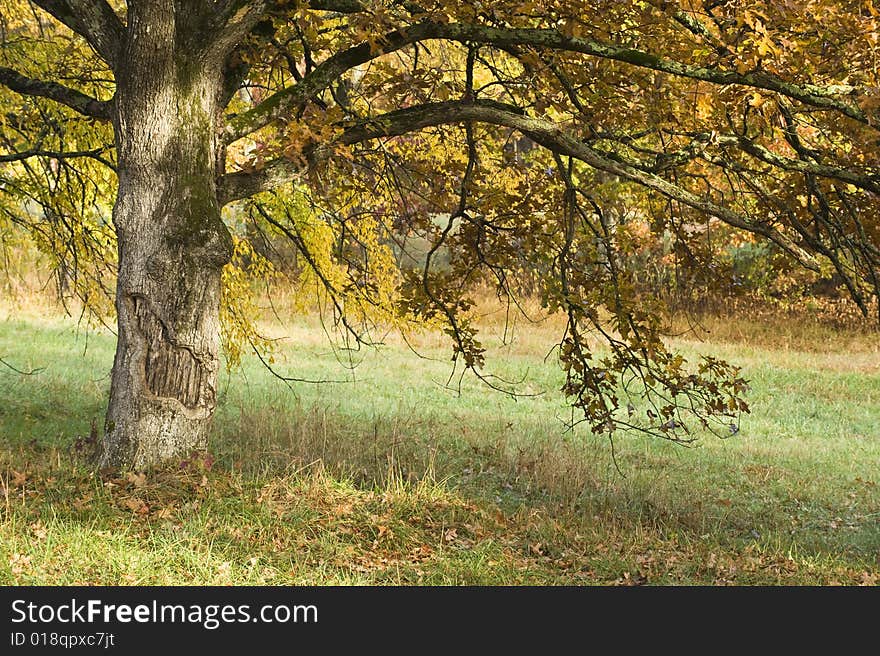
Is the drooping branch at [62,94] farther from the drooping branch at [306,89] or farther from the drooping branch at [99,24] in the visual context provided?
the drooping branch at [306,89]

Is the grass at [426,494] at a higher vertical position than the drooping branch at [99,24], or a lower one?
lower

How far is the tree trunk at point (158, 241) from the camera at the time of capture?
22.3 feet

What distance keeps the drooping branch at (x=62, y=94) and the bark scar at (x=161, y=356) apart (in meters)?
1.46

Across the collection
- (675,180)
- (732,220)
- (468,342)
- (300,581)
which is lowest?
(300,581)

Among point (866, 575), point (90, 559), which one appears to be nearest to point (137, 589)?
point (90, 559)

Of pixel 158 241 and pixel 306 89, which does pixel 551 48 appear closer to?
pixel 306 89

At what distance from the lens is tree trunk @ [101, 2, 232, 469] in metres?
6.80

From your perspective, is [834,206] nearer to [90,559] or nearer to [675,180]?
[675,180]

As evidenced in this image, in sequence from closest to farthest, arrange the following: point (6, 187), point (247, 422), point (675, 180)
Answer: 1. point (675, 180)
2. point (6, 187)
3. point (247, 422)

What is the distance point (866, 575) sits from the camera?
7016mm

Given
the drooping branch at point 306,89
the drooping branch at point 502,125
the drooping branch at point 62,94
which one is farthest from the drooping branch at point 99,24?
the drooping branch at point 502,125

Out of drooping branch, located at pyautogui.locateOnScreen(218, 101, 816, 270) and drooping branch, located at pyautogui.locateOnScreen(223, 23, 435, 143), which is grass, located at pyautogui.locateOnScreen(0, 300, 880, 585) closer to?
drooping branch, located at pyautogui.locateOnScreen(218, 101, 816, 270)

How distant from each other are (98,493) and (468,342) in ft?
10.3

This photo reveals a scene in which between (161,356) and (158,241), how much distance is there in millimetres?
794
